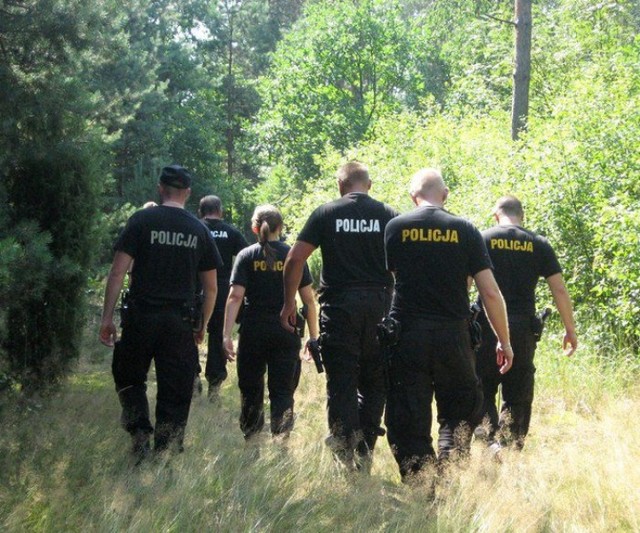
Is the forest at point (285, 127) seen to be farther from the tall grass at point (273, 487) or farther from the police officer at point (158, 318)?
the tall grass at point (273, 487)

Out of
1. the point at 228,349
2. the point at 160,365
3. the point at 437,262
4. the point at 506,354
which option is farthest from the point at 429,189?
the point at 228,349

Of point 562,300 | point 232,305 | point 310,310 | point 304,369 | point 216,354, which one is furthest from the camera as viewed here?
point 304,369

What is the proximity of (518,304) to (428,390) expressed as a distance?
162 cm

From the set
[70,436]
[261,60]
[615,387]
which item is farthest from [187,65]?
[70,436]

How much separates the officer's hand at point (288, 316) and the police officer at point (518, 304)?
56.4 inches

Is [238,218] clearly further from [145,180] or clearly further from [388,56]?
[145,180]

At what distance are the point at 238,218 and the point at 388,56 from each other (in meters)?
10.2

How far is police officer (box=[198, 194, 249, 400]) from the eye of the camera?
9875 millimetres

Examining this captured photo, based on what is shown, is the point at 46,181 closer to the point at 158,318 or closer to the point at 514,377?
the point at 158,318

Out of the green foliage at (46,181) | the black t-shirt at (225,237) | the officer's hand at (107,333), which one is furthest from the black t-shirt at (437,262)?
the black t-shirt at (225,237)

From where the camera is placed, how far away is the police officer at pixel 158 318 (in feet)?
21.4

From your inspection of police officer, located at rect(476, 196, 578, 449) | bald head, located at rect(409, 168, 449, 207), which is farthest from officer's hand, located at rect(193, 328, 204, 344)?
police officer, located at rect(476, 196, 578, 449)

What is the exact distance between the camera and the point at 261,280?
7.61 metres

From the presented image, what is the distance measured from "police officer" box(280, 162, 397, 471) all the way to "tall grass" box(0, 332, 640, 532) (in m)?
0.32
